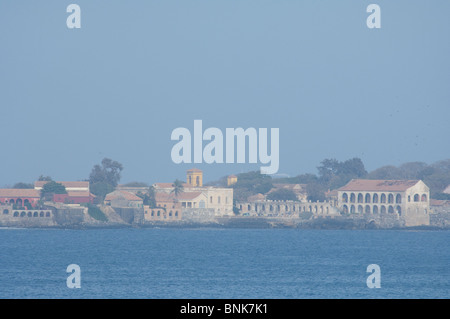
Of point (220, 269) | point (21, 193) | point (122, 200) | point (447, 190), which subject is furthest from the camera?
point (447, 190)

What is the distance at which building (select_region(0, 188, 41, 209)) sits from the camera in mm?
111750

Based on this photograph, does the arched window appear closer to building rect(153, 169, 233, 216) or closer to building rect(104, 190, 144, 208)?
building rect(153, 169, 233, 216)

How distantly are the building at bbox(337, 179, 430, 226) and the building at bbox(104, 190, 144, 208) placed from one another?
89.0 ft

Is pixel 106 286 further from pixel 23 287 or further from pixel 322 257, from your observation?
pixel 322 257

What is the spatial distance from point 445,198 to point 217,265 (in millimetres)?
82226

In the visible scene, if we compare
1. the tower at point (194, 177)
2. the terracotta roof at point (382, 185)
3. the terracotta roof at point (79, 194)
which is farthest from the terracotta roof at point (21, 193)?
the terracotta roof at point (382, 185)

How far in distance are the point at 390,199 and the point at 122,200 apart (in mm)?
34712

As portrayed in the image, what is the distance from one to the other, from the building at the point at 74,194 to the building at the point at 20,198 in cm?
280

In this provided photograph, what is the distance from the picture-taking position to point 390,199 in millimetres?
118250

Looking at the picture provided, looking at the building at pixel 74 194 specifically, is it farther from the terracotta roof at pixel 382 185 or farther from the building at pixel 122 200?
the terracotta roof at pixel 382 185

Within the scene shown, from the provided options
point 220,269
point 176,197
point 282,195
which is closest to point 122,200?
point 176,197

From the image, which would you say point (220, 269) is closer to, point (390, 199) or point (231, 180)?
point (390, 199)

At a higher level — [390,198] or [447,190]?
[447,190]

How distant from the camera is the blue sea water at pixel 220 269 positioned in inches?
1499
